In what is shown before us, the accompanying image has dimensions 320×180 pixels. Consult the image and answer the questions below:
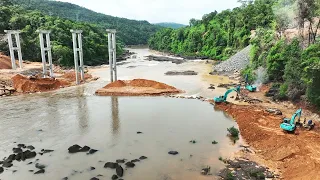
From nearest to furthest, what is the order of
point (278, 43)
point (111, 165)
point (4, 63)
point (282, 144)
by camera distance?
1. point (111, 165)
2. point (282, 144)
3. point (278, 43)
4. point (4, 63)

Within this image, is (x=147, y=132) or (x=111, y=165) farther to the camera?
(x=147, y=132)

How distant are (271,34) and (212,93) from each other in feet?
49.7

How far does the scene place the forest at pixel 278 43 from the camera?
2348 centimetres

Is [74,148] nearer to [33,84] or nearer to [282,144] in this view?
[282,144]

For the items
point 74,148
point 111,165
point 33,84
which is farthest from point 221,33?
point 111,165

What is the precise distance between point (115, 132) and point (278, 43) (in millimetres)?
22097

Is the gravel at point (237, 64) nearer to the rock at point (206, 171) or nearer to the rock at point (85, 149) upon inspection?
the rock at point (206, 171)

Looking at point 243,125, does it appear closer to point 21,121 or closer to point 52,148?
point 52,148

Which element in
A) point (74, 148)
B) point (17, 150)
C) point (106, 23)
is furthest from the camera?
point (106, 23)

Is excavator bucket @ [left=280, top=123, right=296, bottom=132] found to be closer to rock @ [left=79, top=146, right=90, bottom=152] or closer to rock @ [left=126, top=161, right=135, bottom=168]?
rock @ [left=126, top=161, right=135, bottom=168]

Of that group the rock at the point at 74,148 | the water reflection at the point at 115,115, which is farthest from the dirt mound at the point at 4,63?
the rock at the point at 74,148

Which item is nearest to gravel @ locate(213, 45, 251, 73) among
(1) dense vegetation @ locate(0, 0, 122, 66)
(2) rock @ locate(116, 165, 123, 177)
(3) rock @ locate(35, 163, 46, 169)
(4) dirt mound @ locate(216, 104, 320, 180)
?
(4) dirt mound @ locate(216, 104, 320, 180)

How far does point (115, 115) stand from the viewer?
77.3ft

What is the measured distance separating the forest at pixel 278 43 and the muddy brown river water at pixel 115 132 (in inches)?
281
